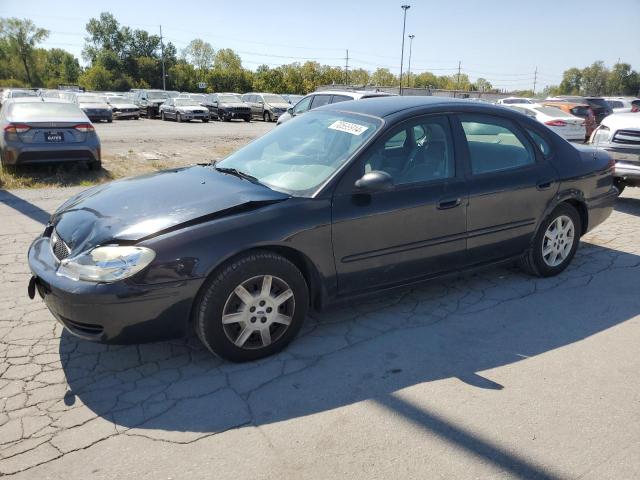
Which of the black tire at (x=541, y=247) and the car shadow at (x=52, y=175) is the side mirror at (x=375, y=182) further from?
the car shadow at (x=52, y=175)

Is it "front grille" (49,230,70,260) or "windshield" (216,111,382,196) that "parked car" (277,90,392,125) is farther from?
"front grille" (49,230,70,260)

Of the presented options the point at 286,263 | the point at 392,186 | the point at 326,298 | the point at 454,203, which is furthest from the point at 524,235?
the point at 286,263

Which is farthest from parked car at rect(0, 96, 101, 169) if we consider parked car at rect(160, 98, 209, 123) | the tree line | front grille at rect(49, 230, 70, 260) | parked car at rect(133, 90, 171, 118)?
the tree line

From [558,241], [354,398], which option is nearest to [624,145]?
[558,241]

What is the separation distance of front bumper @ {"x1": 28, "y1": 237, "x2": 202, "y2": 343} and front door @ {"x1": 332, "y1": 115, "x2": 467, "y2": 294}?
1.11m

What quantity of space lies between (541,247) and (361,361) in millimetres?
2320

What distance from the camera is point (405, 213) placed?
3699mm

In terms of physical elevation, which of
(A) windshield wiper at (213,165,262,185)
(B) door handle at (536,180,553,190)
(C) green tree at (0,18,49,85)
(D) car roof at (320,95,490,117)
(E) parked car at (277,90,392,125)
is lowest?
(B) door handle at (536,180,553,190)

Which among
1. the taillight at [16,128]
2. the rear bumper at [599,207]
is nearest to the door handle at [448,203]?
the rear bumper at [599,207]

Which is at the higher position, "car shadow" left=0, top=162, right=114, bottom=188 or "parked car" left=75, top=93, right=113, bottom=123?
"parked car" left=75, top=93, right=113, bottom=123

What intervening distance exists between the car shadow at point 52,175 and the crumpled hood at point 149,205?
5.85 m

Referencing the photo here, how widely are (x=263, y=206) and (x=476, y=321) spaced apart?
1.92 m

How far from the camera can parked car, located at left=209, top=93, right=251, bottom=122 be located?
92.0 feet

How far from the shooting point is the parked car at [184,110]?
2631 cm
